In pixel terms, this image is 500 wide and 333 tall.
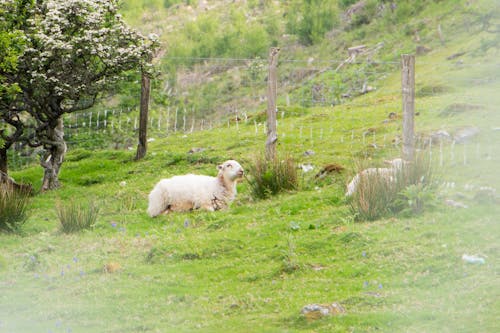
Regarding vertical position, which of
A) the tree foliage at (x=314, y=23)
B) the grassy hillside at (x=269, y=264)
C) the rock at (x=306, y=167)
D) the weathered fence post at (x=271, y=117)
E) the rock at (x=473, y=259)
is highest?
the tree foliage at (x=314, y=23)

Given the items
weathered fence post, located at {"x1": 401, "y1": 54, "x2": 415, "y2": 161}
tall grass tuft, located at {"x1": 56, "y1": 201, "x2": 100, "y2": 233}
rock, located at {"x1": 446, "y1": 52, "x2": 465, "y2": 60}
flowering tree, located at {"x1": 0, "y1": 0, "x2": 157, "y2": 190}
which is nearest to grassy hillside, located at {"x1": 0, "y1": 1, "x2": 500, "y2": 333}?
tall grass tuft, located at {"x1": 56, "y1": 201, "x2": 100, "y2": 233}

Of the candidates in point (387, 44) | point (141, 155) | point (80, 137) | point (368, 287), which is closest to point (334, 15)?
point (387, 44)

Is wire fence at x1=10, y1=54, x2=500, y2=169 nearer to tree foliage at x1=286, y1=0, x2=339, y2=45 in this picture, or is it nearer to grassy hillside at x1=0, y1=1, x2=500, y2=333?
grassy hillside at x1=0, y1=1, x2=500, y2=333

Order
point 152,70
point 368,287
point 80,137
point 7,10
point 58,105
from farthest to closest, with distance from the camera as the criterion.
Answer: point 80,137, point 152,70, point 58,105, point 7,10, point 368,287

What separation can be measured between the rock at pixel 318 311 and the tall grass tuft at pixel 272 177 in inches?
281

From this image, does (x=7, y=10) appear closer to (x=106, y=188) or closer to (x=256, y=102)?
(x=106, y=188)

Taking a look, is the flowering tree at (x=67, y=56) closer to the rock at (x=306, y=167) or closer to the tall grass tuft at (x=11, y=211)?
the rock at (x=306, y=167)

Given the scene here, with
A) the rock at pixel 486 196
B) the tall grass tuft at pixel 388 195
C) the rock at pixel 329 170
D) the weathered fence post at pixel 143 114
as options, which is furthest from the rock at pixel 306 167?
the weathered fence post at pixel 143 114

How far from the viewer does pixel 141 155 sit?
83.1 ft

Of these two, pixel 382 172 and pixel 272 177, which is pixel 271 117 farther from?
pixel 382 172

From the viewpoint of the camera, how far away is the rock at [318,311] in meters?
8.76

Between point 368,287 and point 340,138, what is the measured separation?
14498mm

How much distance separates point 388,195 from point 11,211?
7128 millimetres

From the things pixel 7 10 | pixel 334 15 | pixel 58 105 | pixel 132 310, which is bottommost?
pixel 132 310
